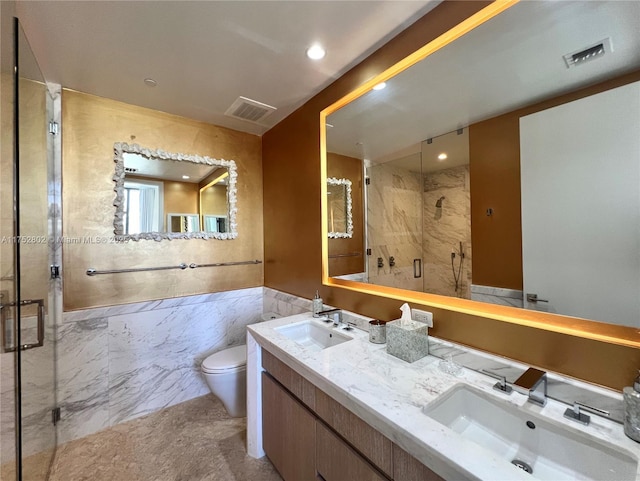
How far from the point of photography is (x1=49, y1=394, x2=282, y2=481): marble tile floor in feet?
5.25

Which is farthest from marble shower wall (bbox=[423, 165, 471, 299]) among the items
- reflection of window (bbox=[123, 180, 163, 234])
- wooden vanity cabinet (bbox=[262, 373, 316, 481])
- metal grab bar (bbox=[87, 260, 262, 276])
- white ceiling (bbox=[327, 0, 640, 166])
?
reflection of window (bbox=[123, 180, 163, 234])

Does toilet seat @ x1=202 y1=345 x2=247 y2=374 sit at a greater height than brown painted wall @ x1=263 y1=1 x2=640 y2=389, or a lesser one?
lesser

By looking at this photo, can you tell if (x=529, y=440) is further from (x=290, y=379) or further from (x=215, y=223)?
(x=215, y=223)

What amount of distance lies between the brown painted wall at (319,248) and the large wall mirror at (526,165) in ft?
0.24

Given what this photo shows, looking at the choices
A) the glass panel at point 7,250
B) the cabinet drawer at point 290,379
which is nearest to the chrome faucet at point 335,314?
the cabinet drawer at point 290,379

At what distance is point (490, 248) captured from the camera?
1324 millimetres

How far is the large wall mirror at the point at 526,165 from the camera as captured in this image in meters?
0.95

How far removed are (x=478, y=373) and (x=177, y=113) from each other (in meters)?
2.84

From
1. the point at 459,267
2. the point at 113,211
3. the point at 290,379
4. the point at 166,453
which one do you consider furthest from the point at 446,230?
the point at 113,211

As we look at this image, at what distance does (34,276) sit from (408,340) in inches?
85.5

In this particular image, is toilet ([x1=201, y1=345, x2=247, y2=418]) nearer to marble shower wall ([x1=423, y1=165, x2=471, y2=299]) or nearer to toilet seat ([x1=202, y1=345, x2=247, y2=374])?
toilet seat ([x1=202, y1=345, x2=247, y2=374])

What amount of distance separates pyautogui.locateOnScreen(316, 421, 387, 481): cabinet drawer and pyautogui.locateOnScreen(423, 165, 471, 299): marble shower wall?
0.85 m

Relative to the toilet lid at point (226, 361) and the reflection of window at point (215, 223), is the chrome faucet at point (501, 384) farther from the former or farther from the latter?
the reflection of window at point (215, 223)

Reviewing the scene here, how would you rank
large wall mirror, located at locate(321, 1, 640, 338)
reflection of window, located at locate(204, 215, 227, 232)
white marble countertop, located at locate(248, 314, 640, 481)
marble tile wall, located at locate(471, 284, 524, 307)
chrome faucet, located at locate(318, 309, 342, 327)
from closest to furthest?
white marble countertop, located at locate(248, 314, 640, 481)
large wall mirror, located at locate(321, 1, 640, 338)
marble tile wall, located at locate(471, 284, 524, 307)
chrome faucet, located at locate(318, 309, 342, 327)
reflection of window, located at locate(204, 215, 227, 232)
